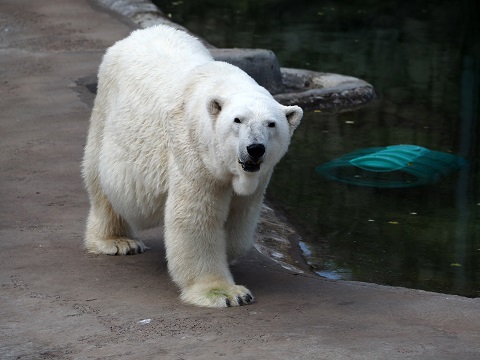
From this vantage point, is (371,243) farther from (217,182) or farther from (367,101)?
(367,101)

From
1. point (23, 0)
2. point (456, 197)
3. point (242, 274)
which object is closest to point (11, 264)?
point (242, 274)

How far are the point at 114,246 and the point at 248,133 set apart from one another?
162cm

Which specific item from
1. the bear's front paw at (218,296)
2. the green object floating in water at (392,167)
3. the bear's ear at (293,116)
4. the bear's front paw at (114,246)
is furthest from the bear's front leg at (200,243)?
the green object floating in water at (392,167)

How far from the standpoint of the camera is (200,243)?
5.13 m

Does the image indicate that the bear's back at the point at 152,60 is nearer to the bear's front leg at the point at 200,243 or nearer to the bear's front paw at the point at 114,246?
the bear's front leg at the point at 200,243

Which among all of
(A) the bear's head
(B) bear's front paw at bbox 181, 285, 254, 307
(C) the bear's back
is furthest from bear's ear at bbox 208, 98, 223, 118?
(B) bear's front paw at bbox 181, 285, 254, 307

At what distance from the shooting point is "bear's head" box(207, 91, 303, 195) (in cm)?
473

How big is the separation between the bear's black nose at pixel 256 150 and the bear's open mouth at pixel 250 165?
0.04 meters

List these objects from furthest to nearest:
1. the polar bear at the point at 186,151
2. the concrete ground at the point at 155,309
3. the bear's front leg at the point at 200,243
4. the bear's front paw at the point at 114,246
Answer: the bear's front paw at the point at 114,246, the bear's front leg at the point at 200,243, the polar bear at the point at 186,151, the concrete ground at the point at 155,309

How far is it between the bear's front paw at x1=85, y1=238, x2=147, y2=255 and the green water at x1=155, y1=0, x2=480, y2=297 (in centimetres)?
133

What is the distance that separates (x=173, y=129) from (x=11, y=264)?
1284mm

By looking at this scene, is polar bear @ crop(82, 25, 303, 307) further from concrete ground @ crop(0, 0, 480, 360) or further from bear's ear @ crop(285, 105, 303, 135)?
concrete ground @ crop(0, 0, 480, 360)

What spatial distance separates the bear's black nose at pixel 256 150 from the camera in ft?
15.4

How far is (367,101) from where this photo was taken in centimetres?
1141
